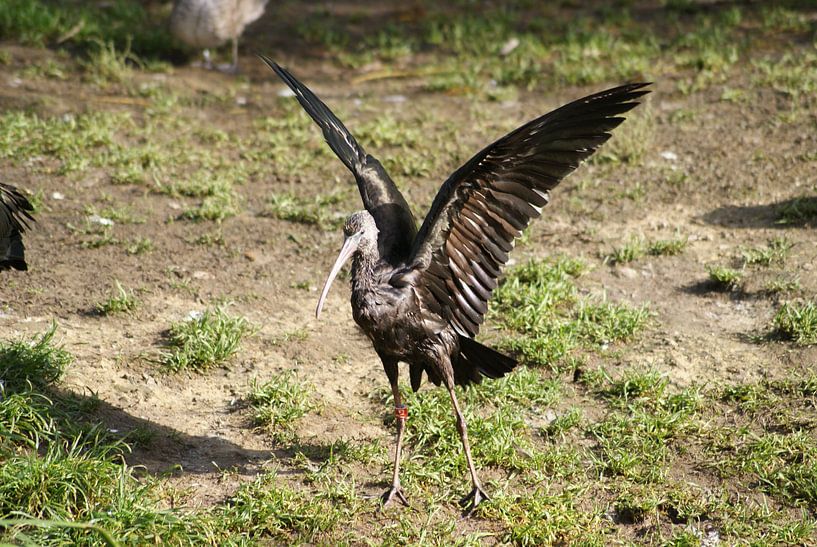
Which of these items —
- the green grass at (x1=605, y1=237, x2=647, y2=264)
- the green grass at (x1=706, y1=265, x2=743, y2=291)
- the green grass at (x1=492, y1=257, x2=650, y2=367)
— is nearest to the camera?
the green grass at (x1=492, y1=257, x2=650, y2=367)

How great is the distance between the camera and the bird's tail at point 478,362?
15.2 feet

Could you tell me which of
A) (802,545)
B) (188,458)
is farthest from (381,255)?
(802,545)

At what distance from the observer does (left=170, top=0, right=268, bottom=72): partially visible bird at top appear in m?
8.98

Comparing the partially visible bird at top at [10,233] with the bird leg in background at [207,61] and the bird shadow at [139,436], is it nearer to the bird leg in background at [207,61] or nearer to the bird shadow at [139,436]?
the bird shadow at [139,436]

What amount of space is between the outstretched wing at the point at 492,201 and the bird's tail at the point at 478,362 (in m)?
0.13

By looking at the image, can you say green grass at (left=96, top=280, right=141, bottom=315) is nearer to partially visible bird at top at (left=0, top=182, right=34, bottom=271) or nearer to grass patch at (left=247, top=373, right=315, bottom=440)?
partially visible bird at top at (left=0, top=182, right=34, bottom=271)

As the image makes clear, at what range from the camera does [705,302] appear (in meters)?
5.97

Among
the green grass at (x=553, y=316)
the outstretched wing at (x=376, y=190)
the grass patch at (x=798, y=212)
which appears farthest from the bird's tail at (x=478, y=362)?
the grass patch at (x=798, y=212)

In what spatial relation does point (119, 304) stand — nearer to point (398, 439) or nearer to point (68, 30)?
point (398, 439)

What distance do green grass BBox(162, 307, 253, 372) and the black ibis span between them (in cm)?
130

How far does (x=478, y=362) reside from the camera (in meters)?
4.68

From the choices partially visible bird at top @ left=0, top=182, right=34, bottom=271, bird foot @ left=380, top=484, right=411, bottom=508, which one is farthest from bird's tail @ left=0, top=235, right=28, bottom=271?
bird foot @ left=380, top=484, right=411, bottom=508

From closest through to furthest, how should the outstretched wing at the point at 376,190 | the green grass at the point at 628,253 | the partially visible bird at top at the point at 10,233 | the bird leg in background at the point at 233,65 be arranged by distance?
the outstretched wing at the point at 376,190
the partially visible bird at top at the point at 10,233
the green grass at the point at 628,253
the bird leg in background at the point at 233,65

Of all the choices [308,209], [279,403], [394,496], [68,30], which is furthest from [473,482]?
[68,30]
